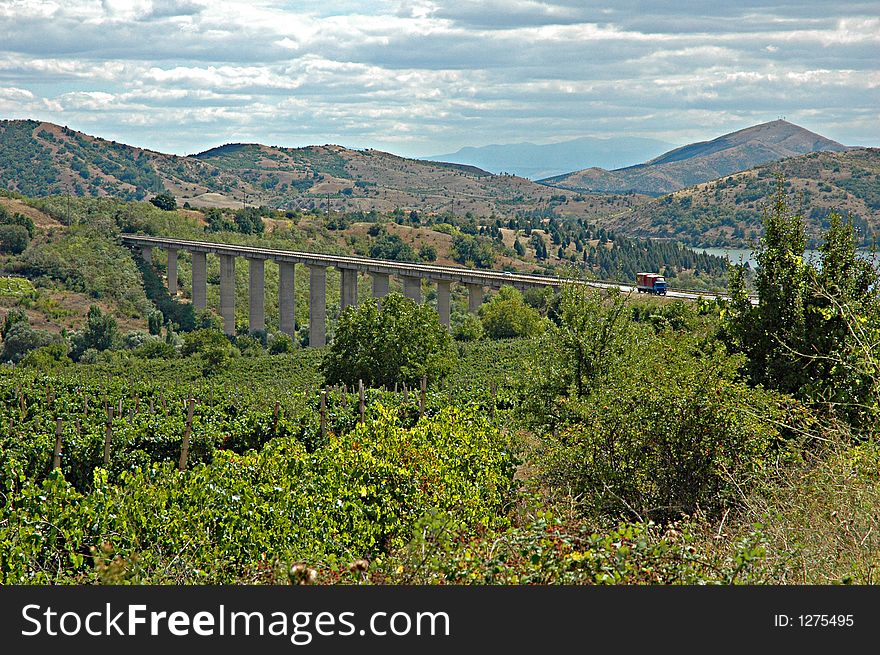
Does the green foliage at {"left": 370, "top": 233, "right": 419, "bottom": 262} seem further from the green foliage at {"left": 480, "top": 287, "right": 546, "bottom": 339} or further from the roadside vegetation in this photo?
the roadside vegetation

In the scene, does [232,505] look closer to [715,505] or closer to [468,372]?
[715,505]

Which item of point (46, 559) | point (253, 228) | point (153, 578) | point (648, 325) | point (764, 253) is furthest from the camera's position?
point (253, 228)

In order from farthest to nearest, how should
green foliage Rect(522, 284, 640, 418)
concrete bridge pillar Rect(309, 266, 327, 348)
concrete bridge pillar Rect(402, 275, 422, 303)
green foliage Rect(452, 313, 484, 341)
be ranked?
concrete bridge pillar Rect(309, 266, 327, 348)
concrete bridge pillar Rect(402, 275, 422, 303)
green foliage Rect(452, 313, 484, 341)
green foliage Rect(522, 284, 640, 418)

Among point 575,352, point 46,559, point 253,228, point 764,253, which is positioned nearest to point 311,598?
point 46,559

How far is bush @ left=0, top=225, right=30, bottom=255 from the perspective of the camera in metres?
95.2

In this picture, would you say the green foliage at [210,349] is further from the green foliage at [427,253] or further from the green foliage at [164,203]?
the green foliage at [164,203]

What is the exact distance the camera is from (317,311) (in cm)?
8312

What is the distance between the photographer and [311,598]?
5473 mm

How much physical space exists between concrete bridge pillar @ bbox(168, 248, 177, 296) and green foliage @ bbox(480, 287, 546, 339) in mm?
34956

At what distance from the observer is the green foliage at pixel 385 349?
3616 centimetres

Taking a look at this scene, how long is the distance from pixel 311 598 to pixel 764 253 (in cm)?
1272

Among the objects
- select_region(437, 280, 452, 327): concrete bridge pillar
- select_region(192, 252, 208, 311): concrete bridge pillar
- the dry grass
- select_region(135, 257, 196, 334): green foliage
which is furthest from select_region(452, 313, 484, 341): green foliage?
the dry grass

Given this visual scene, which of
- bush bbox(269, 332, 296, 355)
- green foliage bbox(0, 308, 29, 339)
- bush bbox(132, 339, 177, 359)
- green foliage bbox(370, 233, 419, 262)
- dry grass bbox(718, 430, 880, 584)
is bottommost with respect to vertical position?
bush bbox(269, 332, 296, 355)

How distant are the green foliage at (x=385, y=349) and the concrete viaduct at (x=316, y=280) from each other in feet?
126
